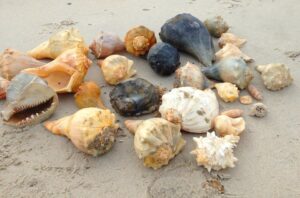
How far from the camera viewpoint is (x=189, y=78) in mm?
2365

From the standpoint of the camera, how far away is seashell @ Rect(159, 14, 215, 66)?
2.71 m

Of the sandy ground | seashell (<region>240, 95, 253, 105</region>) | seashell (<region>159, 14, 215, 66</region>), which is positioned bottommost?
the sandy ground

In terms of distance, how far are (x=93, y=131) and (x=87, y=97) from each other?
407 millimetres

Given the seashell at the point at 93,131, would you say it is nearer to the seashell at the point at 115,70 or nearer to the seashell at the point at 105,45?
the seashell at the point at 115,70

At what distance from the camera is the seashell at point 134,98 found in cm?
220

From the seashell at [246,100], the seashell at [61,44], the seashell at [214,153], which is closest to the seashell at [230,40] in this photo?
the seashell at [246,100]

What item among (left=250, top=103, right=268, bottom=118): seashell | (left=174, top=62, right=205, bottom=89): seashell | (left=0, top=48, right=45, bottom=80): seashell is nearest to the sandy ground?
(left=250, top=103, right=268, bottom=118): seashell

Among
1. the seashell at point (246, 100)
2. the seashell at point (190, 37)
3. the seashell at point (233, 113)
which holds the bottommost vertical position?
the seashell at point (246, 100)

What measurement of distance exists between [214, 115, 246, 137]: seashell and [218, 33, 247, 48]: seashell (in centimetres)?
90

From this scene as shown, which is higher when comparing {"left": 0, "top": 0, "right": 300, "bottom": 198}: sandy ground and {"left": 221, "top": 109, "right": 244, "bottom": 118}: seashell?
{"left": 221, "top": 109, "right": 244, "bottom": 118}: seashell

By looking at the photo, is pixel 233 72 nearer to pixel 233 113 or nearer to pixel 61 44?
pixel 233 113

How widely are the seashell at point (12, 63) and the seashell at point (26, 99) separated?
258 millimetres

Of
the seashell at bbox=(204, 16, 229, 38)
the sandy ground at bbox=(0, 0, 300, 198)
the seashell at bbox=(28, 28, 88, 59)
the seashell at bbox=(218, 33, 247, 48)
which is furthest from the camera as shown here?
the seashell at bbox=(204, 16, 229, 38)

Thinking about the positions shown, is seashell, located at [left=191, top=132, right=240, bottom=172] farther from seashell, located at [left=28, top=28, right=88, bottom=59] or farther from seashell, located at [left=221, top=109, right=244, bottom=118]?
seashell, located at [left=28, top=28, right=88, bottom=59]
